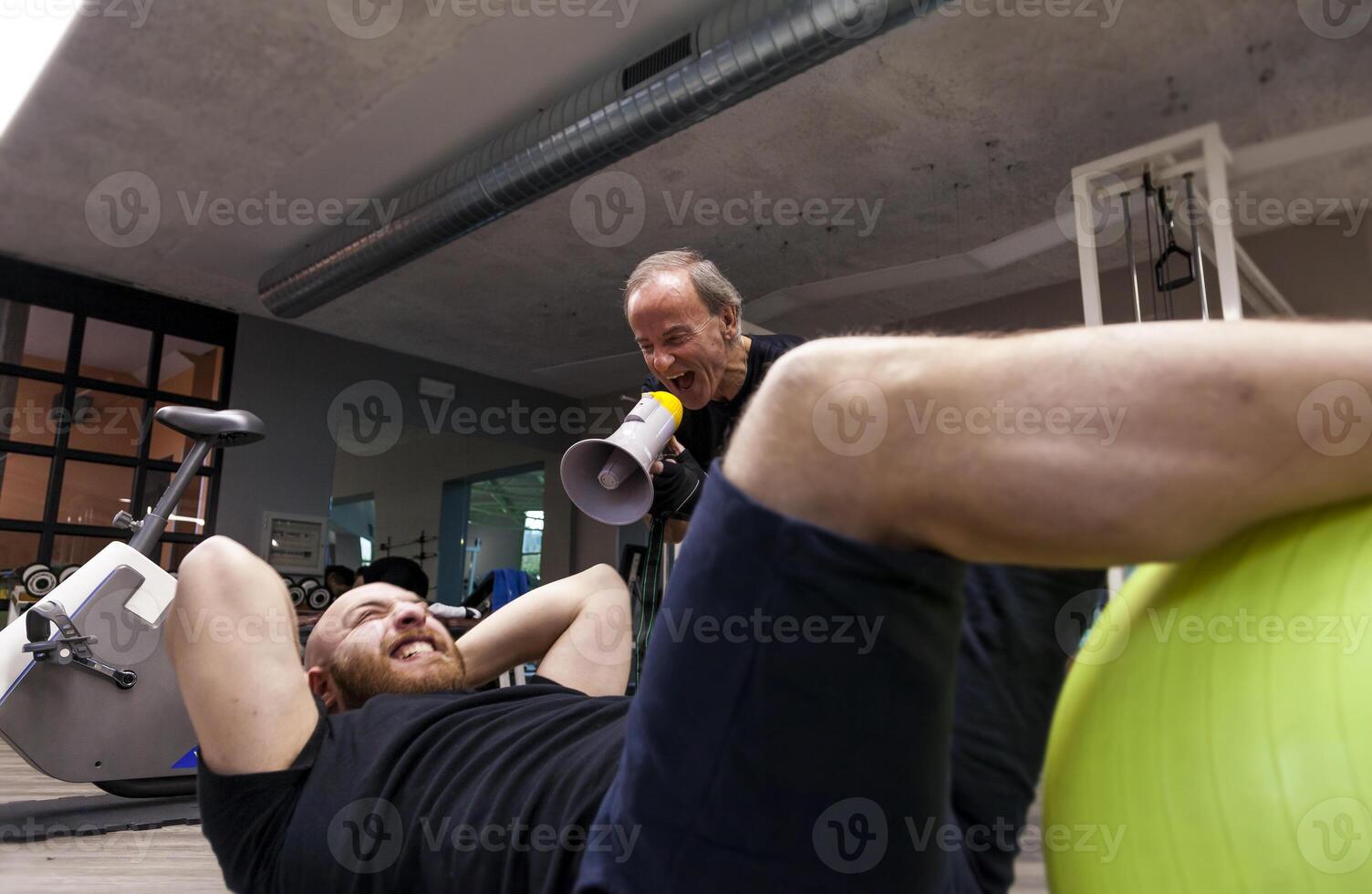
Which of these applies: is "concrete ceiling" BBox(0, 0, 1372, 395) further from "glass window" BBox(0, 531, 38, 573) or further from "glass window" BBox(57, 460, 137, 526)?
"glass window" BBox(0, 531, 38, 573)

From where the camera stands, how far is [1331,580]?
0.57m

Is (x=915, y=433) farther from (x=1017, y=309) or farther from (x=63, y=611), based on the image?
(x=1017, y=309)

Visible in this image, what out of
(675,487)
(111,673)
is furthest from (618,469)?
(111,673)

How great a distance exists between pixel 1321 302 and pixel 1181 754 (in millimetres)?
5785

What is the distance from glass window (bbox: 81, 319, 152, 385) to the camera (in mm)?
6492

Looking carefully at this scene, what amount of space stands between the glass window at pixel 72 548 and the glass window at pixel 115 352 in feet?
3.80

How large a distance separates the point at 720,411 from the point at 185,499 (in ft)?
18.9

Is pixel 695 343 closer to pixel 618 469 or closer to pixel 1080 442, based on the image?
pixel 618 469

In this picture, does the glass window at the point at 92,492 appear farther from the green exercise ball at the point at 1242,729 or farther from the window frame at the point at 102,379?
the green exercise ball at the point at 1242,729

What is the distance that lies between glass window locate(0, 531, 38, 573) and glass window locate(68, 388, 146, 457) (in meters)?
0.67

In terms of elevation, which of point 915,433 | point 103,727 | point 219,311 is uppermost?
point 219,311

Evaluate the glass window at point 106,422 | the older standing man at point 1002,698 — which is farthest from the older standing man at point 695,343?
the glass window at point 106,422

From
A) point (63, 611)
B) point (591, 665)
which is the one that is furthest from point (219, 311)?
point (591, 665)

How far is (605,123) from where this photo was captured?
391 cm
